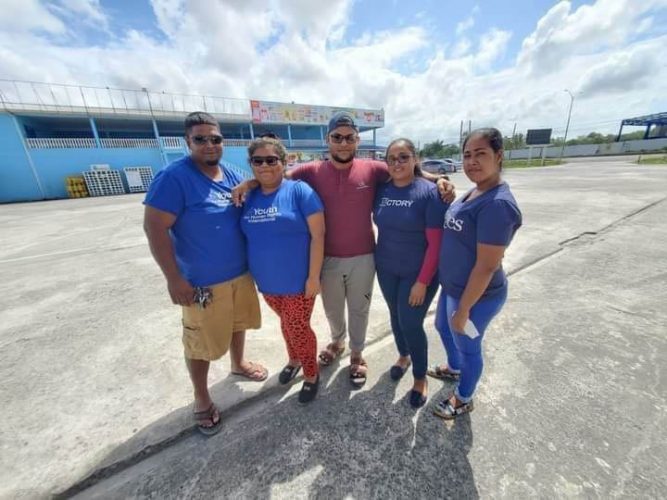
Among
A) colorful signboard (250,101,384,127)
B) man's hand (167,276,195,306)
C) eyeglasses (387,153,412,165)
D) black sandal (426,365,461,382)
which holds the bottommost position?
black sandal (426,365,461,382)

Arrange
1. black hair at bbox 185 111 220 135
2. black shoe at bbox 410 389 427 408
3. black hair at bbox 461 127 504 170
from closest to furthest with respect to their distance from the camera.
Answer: black hair at bbox 461 127 504 170
black hair at bbox 185 111 220 135
black shoe at bbox 410 389 427 408

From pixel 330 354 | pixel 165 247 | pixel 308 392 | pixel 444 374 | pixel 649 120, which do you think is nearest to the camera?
pixel 165 247

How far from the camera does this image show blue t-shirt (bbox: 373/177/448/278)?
1.84m

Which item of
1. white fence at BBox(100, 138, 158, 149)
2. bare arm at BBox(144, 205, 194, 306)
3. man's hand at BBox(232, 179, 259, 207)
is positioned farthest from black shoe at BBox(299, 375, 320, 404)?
white fence at BBox(100, 138, 158, 149)

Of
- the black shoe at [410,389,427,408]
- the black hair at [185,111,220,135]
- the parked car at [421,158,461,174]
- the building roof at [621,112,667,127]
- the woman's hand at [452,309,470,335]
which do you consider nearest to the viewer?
the woman's hand at [452,309,470,335]

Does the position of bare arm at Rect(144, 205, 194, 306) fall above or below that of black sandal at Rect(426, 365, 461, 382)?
above

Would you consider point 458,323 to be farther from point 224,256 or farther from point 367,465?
point 224,256

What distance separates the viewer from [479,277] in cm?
154

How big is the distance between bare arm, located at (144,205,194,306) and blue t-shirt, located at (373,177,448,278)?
4.35 feet

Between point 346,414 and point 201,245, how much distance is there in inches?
60.7

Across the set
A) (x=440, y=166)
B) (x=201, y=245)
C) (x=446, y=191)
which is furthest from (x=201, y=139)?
(x=440, y=166)

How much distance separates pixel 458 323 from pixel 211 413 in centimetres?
A: 178

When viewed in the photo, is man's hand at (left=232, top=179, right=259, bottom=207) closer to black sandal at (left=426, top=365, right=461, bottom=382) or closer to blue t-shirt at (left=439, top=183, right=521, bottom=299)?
blue t-shirt at (left=439, top=183, right=521, bottom=299)

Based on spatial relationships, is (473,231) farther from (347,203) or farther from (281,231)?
(281,231)
